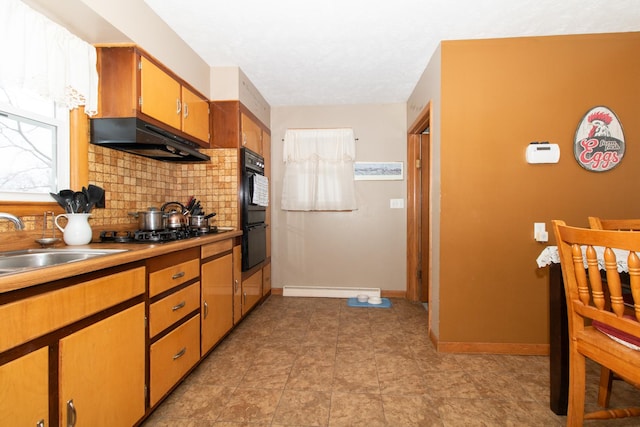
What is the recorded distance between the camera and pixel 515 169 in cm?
222

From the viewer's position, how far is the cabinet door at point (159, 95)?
1896 mm

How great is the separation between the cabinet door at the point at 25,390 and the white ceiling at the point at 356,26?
2.04 meters

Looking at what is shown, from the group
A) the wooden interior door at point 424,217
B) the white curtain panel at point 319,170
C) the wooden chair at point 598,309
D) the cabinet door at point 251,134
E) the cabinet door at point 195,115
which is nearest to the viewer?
the wooden chair at point 598,309

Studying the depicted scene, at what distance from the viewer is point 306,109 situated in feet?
12.2

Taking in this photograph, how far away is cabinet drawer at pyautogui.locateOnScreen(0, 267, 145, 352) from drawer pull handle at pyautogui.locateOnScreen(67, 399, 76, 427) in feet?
0.95

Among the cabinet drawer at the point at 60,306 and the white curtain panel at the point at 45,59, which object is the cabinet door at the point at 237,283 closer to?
the cabinet drawer at the point at 60,306

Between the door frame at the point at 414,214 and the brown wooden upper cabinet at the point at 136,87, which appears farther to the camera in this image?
the door frame at the point at 414,214

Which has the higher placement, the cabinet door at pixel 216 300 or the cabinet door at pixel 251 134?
the cabinet door at pixel 251 134

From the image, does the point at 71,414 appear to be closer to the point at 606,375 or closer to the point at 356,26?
the point at 606,375

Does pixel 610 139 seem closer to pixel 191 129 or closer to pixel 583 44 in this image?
pixel 583 44

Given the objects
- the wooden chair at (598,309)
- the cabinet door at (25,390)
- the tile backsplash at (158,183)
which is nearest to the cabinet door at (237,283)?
the tile backsplash at (158,183)

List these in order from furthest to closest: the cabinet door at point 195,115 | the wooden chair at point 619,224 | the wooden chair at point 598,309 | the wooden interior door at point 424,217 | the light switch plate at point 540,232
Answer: the wooden interior door at point 424,217
the cabinet door at point 195,115
the light switch plate at point 540,232
the wooden chair at point 619,224
the wooden chair at point 598,309

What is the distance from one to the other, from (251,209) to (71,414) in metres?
Result: 2.04

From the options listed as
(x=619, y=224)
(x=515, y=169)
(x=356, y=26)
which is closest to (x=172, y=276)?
(x=356, y=26)
